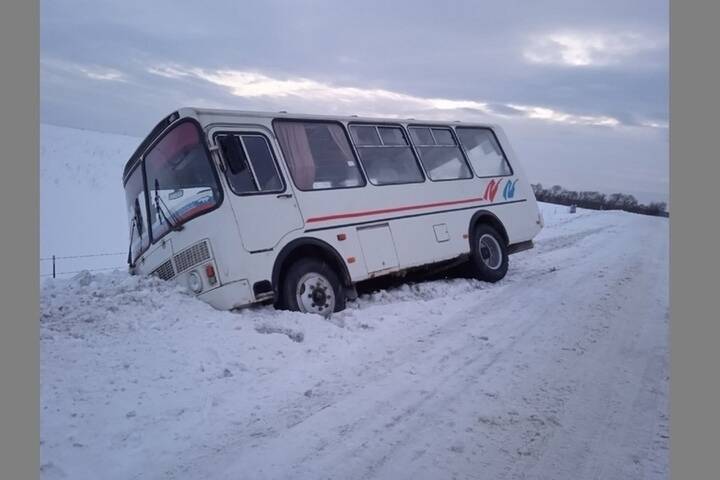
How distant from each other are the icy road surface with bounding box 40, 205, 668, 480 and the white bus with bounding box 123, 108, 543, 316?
0.46m

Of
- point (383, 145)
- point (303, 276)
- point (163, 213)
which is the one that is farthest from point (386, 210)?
point (163, 213)

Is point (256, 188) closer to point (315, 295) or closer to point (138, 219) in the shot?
point (315, 295)

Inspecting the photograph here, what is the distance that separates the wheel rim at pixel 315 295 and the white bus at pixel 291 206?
0.01 m

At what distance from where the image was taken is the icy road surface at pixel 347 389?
3.69 meters

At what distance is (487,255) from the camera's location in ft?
32.5

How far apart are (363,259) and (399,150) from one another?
7.54ft

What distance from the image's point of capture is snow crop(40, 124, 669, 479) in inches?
146

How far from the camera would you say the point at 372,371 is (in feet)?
17.3

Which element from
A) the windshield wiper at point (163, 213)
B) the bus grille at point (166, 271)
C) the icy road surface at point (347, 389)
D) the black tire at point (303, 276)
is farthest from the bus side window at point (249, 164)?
the icy road surface at point (347, 389)

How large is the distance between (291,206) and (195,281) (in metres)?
1.50

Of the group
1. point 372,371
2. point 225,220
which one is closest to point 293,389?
point 372,371

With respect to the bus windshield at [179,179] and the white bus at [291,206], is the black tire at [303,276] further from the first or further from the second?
the bus windshield at [179,179]

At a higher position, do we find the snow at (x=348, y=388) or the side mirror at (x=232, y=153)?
the side mirror at (x=232, y=153)

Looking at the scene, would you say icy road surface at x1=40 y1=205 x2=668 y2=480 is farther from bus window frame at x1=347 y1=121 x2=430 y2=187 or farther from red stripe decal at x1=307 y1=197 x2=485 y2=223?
bus window frame at x1=347 y1=121 x2=430 y2=187
